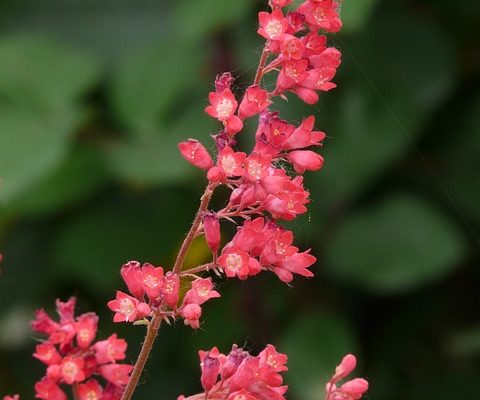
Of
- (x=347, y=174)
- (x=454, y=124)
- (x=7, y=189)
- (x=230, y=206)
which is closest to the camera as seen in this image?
(x=230, y=206)

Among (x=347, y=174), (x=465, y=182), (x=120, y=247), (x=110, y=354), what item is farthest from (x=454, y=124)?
(x=110, y=354)

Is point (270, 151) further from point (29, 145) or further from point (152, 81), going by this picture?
point (152, 81)

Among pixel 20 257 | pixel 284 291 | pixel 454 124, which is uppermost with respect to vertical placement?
pixel 20 257

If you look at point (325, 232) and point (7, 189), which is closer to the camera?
point (7, 189)

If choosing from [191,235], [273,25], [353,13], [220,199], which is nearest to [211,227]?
[191,235]

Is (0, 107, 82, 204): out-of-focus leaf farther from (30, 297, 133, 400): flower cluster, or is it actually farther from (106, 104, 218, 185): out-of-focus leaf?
(30, 297, 133, 400): flower cluster

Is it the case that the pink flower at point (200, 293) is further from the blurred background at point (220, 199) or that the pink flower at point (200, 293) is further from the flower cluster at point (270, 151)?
Result: the blurred background at point (220, 199)

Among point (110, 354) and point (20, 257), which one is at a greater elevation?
point (20, 257)

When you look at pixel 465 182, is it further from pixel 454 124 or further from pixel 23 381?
pixel 23 381
